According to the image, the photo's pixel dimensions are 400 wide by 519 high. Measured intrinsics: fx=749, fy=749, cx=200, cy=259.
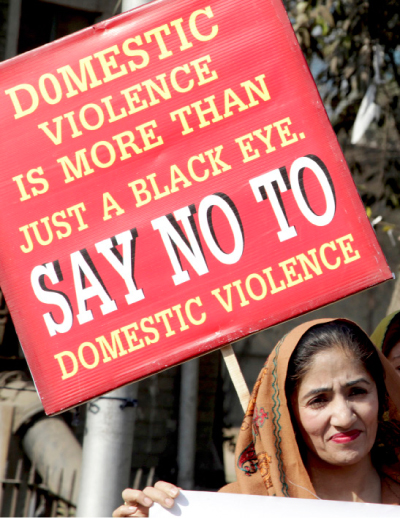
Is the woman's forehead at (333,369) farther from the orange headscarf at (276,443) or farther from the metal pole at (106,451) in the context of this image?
the metal pole at (106,451)

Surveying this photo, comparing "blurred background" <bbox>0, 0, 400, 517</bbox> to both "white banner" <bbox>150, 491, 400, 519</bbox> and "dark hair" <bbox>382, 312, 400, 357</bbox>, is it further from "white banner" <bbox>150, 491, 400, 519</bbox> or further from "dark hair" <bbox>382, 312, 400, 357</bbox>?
"white banner" <bbox>150, 491, 400, 519</bbox>

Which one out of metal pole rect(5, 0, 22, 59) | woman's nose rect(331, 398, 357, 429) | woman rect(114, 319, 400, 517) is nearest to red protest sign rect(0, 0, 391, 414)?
woman rect(114, 319, 400, 517)

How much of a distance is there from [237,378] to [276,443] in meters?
0.21

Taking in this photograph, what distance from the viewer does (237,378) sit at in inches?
78.1

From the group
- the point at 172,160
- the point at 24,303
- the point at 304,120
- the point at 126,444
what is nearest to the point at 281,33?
the point at 304,120

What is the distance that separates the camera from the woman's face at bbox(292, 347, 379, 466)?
1794 millimetres

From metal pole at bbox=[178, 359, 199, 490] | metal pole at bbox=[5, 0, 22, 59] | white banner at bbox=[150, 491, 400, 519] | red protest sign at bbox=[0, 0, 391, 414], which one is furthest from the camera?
metal pole at bbox=[178, 359, 199, 490]

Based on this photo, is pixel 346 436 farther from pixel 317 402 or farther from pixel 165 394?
pixel 165 394

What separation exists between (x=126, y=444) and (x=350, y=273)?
1.51 m

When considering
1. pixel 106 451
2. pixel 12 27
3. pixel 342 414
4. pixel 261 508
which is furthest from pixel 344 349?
pixel 12 27

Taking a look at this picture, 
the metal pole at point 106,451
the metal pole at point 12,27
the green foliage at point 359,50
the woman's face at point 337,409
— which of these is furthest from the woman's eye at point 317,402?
the metal pole at point 12,27

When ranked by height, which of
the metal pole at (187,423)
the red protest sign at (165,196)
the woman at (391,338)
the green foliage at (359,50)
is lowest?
the metal pole at (187,423)

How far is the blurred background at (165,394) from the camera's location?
3225 millimetres

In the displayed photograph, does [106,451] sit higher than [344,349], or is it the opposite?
[344,349]
